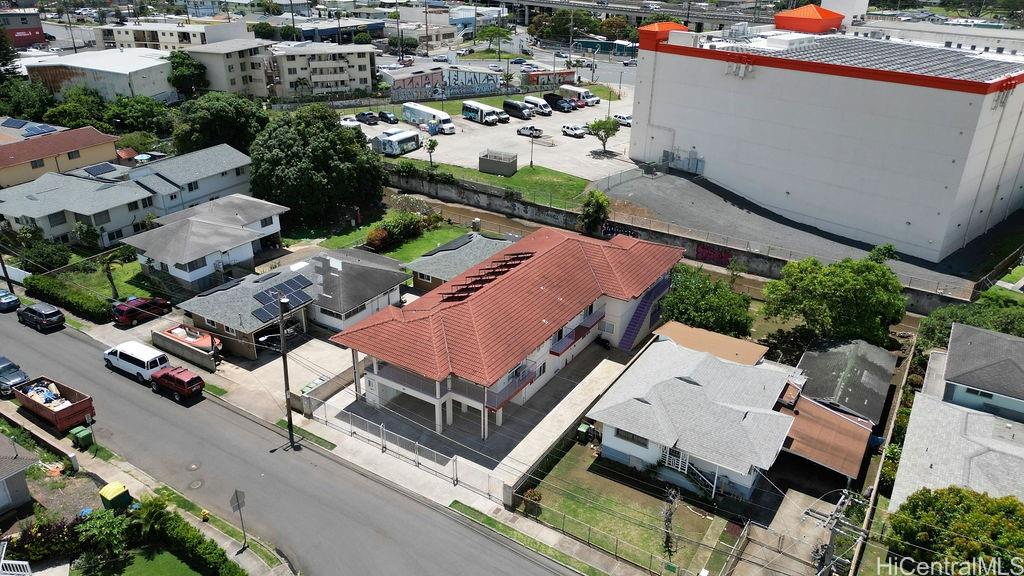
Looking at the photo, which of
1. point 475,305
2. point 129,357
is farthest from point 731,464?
point 129,357

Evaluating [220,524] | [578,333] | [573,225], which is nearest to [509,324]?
[578,333]

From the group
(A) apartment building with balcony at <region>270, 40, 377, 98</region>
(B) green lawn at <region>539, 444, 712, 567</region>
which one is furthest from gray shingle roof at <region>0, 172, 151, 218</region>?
(A) apartment building with balcony at <region>270, 40, 377, 98</region>

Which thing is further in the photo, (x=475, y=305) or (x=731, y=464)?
(x=475, y=305)

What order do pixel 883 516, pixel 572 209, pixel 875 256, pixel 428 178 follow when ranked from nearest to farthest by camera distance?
pixel 883 516, pixel 875 256, pixel 572 209, pixel 428 178

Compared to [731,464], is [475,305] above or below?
above

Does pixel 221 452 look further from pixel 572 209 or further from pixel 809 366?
pixel 572 209

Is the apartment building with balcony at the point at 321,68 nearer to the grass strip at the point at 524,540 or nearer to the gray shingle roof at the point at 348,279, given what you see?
the gray shingle roof at the point at 348,279
